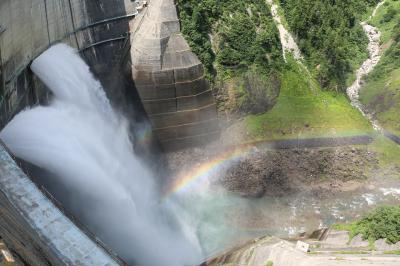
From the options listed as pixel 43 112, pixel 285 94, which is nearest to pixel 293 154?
pixel 285 94

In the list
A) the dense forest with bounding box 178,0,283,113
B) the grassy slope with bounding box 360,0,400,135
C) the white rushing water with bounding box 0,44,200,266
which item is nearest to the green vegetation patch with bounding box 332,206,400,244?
the white rushing water with bounding box 0,44,200,266

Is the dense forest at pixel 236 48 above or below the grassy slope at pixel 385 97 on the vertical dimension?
above

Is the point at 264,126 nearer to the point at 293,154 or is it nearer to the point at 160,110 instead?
the point at 293,154

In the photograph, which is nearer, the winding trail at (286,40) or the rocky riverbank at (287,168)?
the rocky riverbank at (287,168)

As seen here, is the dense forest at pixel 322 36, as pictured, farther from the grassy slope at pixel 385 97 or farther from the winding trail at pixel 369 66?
the grassy slope at pixel 385 97

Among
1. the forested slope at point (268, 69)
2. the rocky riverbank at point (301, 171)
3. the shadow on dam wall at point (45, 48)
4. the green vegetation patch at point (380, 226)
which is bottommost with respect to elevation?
the rocky riverbank at point (301, 171)

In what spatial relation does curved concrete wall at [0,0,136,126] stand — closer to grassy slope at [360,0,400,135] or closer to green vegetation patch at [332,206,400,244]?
green vegetation patch at [332,206,400,244]

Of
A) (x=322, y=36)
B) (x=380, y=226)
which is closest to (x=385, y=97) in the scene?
(x=322, y=36)

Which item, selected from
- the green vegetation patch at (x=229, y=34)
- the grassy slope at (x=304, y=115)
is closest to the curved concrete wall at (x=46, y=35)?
the green vegetation patch at (x=229, y=34)
